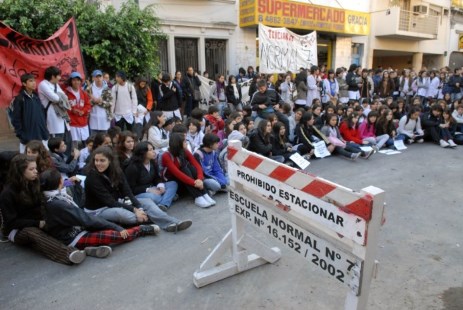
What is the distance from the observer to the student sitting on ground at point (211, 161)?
564cm

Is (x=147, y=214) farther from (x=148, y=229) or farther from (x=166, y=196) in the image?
(x=166, y=196)

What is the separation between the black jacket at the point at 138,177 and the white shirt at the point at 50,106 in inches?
69.3

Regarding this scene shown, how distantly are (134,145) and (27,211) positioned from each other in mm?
1750

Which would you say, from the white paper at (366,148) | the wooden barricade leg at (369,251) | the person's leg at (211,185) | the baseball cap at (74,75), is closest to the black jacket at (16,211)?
the person's leg at (211,185)

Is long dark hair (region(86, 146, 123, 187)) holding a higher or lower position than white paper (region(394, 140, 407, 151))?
higher

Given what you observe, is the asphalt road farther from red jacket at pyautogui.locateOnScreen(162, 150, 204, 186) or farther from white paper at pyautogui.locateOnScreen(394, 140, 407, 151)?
white paper at pyautogui.locateOnScreen(394, 140, 407, 151)

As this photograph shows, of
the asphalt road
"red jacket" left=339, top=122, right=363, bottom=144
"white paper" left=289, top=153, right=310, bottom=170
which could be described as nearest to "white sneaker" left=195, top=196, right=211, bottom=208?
the asphalt road

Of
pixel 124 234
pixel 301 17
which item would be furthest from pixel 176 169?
pixel 301 17

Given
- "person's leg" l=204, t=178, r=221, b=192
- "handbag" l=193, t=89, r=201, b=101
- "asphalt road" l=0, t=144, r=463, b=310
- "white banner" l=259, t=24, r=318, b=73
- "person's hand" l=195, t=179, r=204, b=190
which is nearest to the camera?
"asphalt road" l=0, t=144, r=463, b=310

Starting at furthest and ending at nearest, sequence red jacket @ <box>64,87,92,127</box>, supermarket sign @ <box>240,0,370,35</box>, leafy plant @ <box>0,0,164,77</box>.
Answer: supermarket sign @ <box>240,0,370,35</box>
leafy plant @ <box>0,0,164,77</box>
red jacket @ <box>64,87,92,127</box>

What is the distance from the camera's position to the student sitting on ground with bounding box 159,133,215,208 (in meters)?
5.13

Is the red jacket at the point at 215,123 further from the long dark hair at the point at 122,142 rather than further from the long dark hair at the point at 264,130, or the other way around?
the long dark hair at the point at 122,142

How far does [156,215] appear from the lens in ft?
14.4

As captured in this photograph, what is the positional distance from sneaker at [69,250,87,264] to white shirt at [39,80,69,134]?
115 inches
